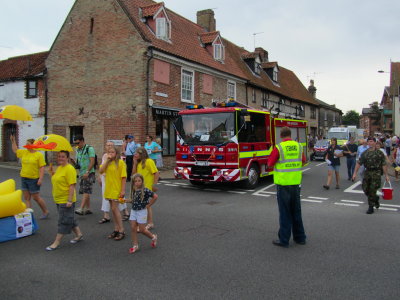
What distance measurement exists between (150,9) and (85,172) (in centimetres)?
1274

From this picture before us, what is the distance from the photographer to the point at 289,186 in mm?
5551

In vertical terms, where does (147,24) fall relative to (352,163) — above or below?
above

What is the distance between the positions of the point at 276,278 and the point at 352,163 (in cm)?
1098

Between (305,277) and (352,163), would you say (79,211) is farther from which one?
(352,163)

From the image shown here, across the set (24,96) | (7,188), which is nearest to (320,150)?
(24,96)

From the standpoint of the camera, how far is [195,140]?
11109 millimetres

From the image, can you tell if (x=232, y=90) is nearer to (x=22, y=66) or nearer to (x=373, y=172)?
(x=22, y=66)

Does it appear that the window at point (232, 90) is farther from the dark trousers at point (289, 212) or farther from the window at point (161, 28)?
the dark trousers at point (289, 212)

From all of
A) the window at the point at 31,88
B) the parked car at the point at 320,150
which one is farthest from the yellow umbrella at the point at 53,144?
the parked car at the point at 320,150

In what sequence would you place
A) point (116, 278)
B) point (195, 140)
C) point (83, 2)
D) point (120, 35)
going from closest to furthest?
1. point (116, 278)
2. point (195, 140)
3. point (120, 35)
4. point (83, 2)

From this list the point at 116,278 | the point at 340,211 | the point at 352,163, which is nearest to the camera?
the point at 116,278

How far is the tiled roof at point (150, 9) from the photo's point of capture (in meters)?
17.5

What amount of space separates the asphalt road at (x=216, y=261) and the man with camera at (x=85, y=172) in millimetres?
370

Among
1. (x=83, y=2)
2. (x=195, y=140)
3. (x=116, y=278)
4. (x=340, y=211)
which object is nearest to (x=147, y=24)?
(x=83, y=2)
